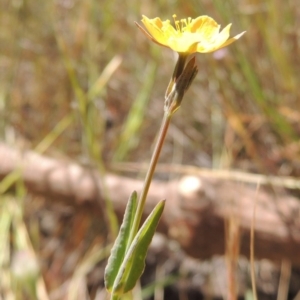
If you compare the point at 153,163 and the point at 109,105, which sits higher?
the point at 109,105

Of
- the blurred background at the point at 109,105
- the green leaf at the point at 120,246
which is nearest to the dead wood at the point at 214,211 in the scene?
the blurred background at the point at 109,105

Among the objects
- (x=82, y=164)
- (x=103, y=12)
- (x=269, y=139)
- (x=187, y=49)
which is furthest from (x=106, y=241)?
(x=187, y=49)

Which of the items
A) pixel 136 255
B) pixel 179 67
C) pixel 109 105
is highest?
pixel 109 105

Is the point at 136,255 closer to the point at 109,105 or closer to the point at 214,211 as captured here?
the point at 214,211

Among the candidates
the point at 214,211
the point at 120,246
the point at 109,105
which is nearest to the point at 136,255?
the point at 120,246

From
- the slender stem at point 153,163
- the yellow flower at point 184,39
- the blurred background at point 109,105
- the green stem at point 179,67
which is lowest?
the slender stem at point 153,163

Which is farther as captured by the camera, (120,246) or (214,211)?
(214,211)

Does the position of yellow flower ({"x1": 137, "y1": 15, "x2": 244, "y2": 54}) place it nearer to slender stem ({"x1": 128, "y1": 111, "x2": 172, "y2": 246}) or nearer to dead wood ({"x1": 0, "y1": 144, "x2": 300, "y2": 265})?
slender stem ({"x1": 128, "y1": 111, "x2": 172, "y2": 246})

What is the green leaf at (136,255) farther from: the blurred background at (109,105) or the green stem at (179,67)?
the blurred background at (109,105)
